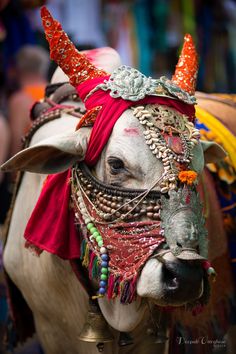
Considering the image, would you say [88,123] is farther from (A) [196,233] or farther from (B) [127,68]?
(A) [196,233]

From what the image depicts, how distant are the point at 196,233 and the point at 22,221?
125 centimetres

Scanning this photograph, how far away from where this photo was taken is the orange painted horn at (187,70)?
365 centimetres

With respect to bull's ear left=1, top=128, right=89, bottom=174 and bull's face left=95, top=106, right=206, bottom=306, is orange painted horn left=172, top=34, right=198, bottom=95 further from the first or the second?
bull's ear left=1, top=128, right=89, bottom=174

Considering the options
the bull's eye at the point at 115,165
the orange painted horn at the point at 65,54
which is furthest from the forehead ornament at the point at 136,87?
the bull's eye at the point at 115,165

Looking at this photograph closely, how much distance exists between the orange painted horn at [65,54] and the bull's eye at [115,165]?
0.42 metres

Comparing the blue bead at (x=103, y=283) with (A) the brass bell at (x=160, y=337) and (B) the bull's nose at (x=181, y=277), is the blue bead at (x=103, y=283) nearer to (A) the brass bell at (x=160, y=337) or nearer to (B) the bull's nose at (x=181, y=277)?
(B) the bull's nose at (x=181, y=277)

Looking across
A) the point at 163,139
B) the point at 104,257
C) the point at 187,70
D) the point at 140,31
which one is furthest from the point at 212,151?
the point at 140,31

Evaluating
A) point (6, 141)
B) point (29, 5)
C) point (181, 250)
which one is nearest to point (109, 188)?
point (181, 250)

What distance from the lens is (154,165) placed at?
327 cm

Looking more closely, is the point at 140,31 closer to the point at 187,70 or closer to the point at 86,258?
the point at 187,70

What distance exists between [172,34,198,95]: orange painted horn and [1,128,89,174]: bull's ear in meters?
0.47

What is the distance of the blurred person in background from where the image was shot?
653 centimetres

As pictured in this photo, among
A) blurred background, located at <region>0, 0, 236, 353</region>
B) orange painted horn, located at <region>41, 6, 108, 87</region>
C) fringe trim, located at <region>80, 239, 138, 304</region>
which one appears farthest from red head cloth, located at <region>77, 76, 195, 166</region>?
blurred background, located at <region>0, 0, 236, 353</region>

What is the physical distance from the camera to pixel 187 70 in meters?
Answer: 3.73
